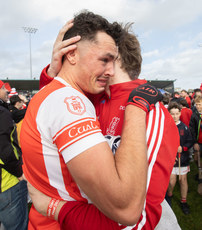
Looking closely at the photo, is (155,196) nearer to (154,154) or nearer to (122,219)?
(154,154)

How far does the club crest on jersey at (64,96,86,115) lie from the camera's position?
97 cm

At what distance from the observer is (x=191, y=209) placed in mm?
4156

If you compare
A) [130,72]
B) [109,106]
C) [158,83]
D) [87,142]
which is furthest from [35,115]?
[158,83]

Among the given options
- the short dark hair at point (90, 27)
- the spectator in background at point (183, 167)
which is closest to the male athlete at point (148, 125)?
the short dark hair at point (90, 27)

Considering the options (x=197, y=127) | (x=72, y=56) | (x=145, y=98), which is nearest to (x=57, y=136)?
(x=145, y=98)

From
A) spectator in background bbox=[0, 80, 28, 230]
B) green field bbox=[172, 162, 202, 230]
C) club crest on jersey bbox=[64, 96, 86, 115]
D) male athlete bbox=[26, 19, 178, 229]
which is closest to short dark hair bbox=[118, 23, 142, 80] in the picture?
male athlete bbox=[26, 19, 178, 229]

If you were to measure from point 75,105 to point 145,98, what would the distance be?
492mm

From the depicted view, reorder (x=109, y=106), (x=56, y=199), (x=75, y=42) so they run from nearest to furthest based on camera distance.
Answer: (x=56, y=199), (x=75, y=42), (x=109, y=106)

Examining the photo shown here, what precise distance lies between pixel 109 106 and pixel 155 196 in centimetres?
82

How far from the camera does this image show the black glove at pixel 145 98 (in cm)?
118

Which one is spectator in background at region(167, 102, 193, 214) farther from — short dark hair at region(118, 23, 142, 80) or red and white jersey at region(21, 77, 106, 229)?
red and white jersey at region(21, 77, 106, 229)

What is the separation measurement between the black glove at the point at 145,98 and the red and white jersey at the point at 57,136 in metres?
0.31

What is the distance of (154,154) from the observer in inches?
48.6

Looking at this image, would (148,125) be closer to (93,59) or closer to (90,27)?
(93,59)
